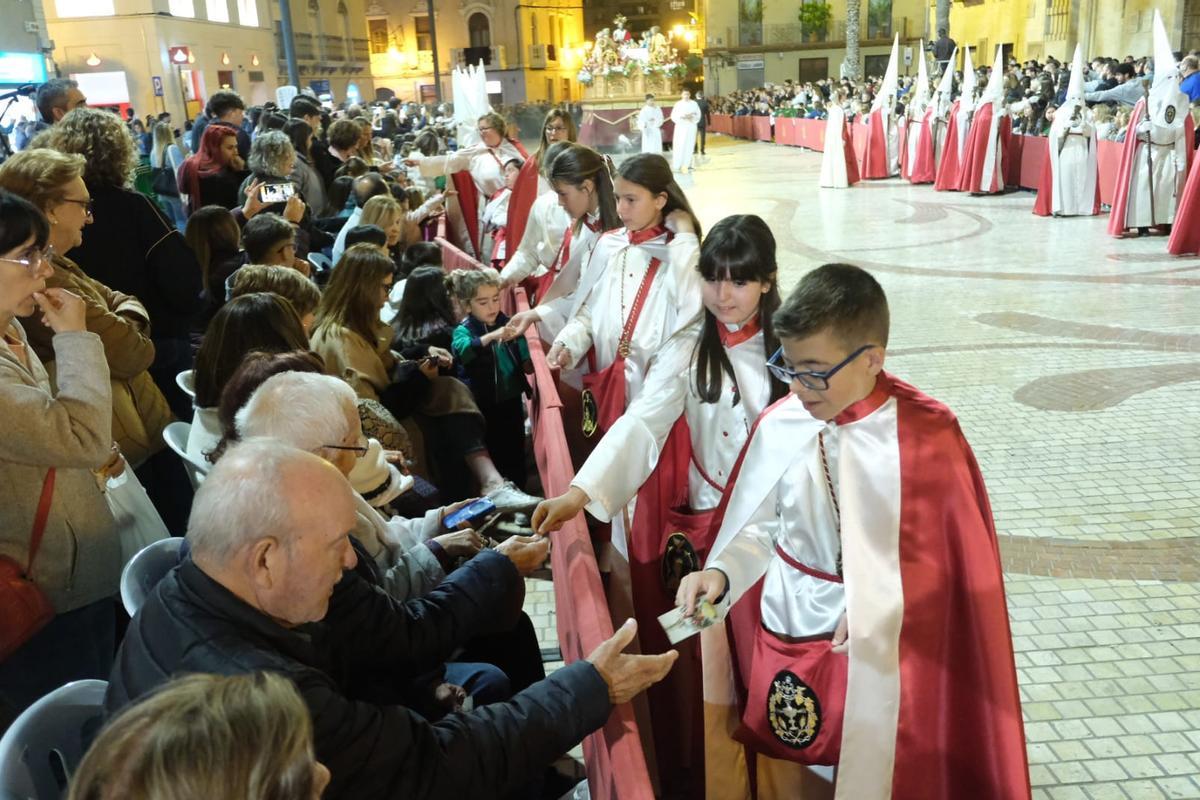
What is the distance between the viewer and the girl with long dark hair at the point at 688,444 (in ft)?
9.98

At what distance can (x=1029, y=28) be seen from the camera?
33094 millimetres

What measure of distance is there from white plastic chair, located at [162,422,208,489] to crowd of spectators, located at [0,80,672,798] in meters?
0.04

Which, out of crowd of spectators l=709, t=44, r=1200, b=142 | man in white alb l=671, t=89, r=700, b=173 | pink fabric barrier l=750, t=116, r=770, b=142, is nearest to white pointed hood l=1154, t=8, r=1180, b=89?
crowd of spectators l=709, t=44, r=1200, b=142

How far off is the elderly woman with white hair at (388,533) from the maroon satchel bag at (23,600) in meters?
0.59

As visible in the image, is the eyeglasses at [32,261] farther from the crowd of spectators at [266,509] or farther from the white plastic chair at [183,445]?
the white plastic chair at [183,445]

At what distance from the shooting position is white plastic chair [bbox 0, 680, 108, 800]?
1792mm

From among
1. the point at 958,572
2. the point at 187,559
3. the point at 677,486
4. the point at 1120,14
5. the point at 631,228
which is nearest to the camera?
the point at 187,559

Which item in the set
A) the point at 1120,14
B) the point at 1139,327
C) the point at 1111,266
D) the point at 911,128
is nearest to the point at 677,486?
the point at 1139,327

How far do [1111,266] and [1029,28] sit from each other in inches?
1022

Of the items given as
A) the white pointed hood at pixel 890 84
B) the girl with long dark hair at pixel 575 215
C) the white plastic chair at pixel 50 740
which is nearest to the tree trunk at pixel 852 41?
the white pointed hood at pixel 890 84

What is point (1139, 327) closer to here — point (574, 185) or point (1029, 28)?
point (574, 185)

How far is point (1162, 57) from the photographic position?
38.3ft

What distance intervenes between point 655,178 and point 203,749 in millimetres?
3166

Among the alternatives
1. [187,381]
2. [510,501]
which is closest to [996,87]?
[510,501]
